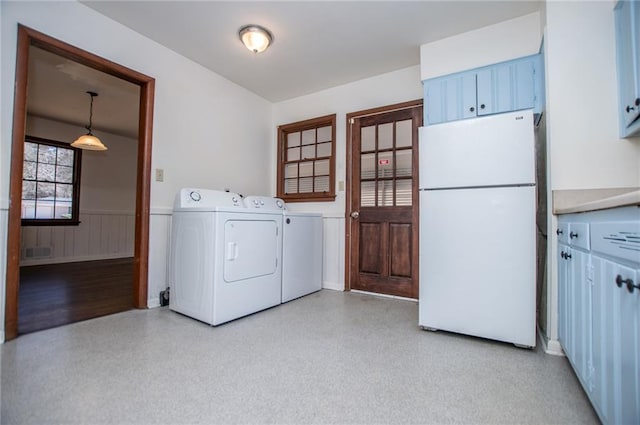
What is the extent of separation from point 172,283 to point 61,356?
91cm

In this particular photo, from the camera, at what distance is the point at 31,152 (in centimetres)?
473

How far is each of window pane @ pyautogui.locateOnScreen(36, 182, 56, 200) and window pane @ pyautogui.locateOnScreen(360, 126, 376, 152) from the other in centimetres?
531

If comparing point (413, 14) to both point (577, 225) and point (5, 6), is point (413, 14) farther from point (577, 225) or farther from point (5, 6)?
point (5, 6)

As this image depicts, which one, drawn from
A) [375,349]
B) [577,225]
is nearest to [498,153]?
[577,225]

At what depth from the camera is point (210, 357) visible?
1691 mm

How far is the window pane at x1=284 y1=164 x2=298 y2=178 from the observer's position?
3.91 m

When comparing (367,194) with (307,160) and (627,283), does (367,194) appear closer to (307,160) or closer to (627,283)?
(307,160)

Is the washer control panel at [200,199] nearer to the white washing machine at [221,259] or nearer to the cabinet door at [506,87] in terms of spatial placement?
the white washing machine at [221,259]

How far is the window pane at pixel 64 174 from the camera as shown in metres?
5.05

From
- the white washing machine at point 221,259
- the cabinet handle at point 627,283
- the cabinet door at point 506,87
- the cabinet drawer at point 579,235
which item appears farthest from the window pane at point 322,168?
the cabinet handle at point 627,283

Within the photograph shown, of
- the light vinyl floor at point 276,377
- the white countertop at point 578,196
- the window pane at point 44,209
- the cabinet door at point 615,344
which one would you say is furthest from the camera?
the window pane at point 44,209

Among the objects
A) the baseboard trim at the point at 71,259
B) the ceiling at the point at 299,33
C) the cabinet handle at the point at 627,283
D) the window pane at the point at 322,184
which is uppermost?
the ceiling at the point at 299,33

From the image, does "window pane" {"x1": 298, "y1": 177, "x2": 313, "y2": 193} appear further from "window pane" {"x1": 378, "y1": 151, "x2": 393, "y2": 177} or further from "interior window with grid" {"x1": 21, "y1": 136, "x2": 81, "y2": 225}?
"interior window with grid" {"x1": 21, "y1": 136, "x2": 81, "y2": 225}

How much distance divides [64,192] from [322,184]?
4.77m
